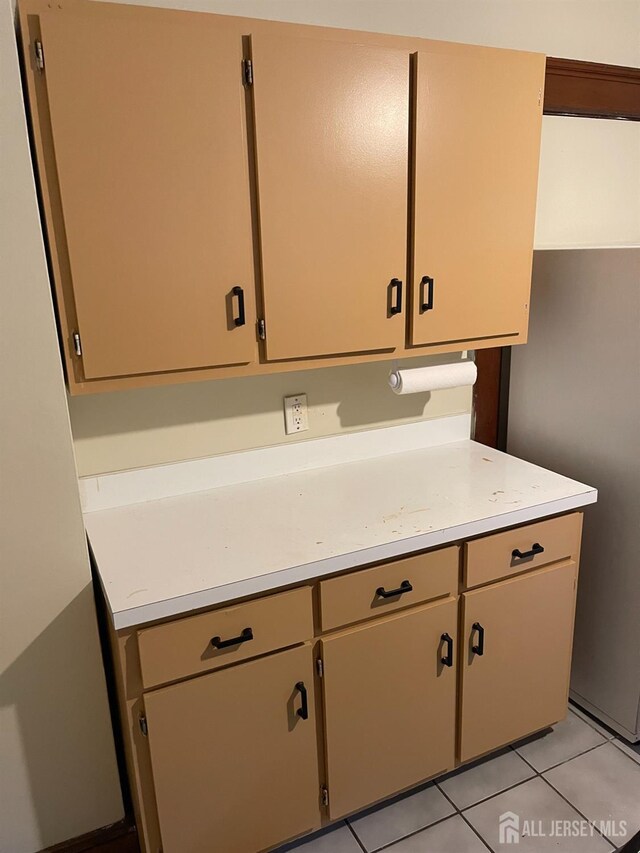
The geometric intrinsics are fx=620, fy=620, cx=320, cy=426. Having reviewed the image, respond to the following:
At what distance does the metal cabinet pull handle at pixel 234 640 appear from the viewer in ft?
4.58

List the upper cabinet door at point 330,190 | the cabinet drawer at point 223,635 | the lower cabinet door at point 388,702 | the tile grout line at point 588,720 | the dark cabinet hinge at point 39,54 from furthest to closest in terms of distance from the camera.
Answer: the tile grout line at point 588,720
the lower cabinet door at point 388,702
the upper cabinet door at point 330,190
the cabinet drawer at point 223,635
the dark cabinet hinge at point 39,54

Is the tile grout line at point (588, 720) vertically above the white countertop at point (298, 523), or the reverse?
the white countertop at point (298, 523)

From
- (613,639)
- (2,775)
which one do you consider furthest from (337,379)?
(2,775)

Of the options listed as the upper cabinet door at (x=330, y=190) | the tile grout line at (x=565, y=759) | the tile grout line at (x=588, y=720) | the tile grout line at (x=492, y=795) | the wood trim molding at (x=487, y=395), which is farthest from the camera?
the wood trim molding at (x=487, y=395)

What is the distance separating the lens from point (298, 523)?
165 cm

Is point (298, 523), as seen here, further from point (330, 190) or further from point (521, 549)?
point (330, 190)

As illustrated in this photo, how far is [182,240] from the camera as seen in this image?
4.73ft

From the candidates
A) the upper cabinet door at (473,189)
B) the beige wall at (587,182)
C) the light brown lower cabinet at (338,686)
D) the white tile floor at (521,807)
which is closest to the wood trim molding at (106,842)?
the light brown lower cabinet at (338,686)

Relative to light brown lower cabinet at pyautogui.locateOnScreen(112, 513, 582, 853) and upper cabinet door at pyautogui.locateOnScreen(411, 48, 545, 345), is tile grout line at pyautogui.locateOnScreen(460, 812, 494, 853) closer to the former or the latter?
light brown lower cabinet at pyautogui.locateOnScreen(112, 513, 582, 853)

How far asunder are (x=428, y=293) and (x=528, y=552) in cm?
79

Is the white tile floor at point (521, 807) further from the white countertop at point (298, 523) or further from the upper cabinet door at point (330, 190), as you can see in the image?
the upper cabinet door at point (330, 190)

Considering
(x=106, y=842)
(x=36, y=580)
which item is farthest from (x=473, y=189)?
(x=106, y=842)

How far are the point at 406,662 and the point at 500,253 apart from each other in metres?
1.18

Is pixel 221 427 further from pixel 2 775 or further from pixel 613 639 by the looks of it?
pixel 613 639
